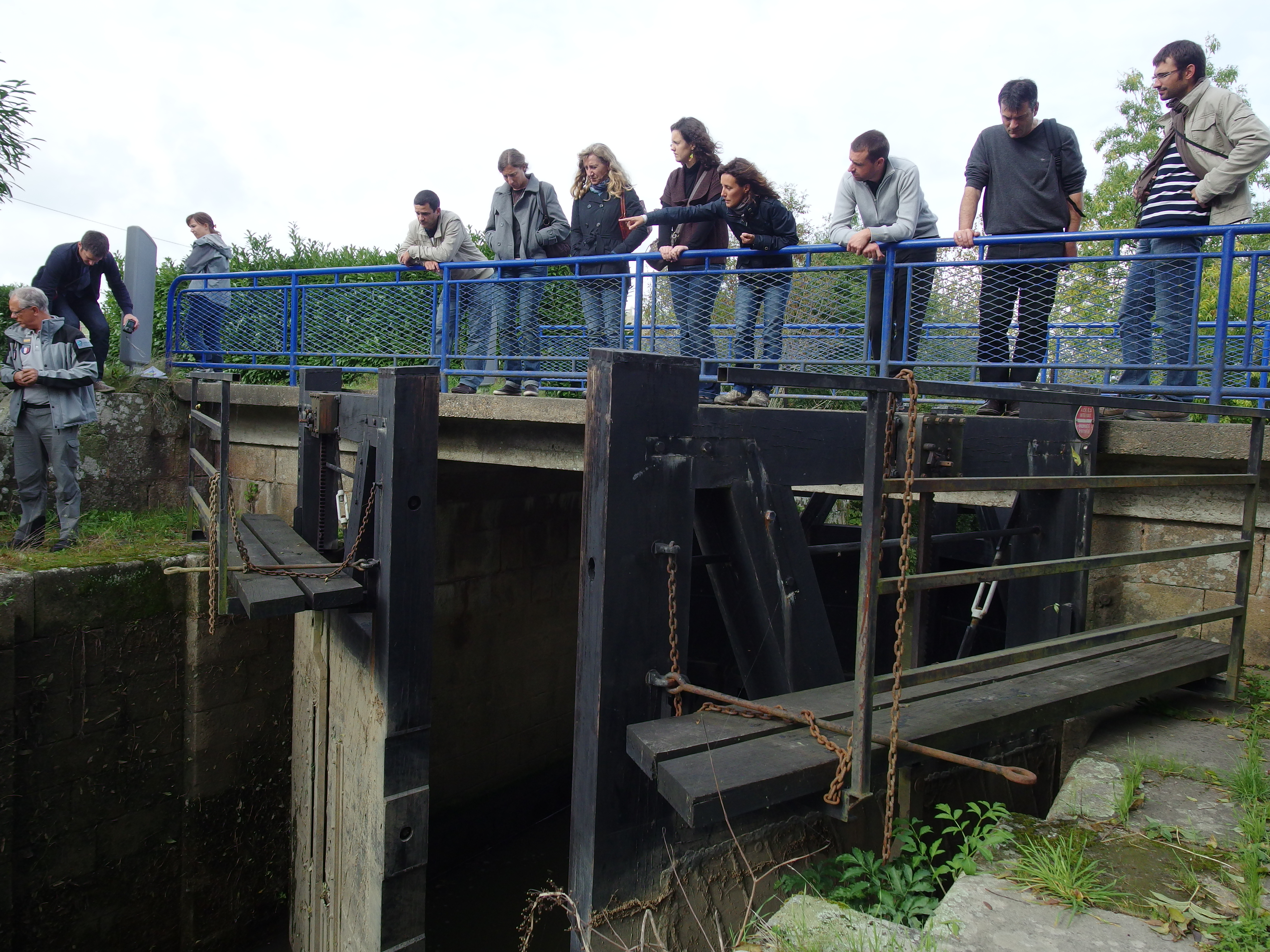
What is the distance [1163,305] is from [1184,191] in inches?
26.2

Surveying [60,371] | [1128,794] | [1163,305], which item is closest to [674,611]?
[1128,794]

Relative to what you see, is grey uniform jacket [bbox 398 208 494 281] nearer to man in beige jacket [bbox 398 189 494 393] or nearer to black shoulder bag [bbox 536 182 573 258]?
man in beige jacket [bbox 398 189 494 393]

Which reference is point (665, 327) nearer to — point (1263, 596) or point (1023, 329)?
point (1023, 329)

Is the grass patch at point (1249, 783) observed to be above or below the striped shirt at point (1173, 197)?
below

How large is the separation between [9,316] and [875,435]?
10766mm

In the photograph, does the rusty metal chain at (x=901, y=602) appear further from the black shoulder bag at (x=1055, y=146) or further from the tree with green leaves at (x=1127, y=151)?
the tree with green leaves at (x=1127, y=151)

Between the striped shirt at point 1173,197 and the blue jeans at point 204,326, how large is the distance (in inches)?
314

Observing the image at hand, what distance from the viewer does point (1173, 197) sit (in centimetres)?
476

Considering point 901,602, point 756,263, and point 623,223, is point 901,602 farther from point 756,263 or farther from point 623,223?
point 623,223

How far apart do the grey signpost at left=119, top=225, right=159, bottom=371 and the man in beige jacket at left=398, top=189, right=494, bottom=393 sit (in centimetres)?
338

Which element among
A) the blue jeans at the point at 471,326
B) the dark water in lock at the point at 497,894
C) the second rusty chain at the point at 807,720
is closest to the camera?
the second rusty chain at the point at 807,720

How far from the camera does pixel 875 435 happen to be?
7.89 feet

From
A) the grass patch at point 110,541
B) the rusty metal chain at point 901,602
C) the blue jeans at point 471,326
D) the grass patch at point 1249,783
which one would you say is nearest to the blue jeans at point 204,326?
the grass patch at point 110,541

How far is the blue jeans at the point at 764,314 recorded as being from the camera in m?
5.42
